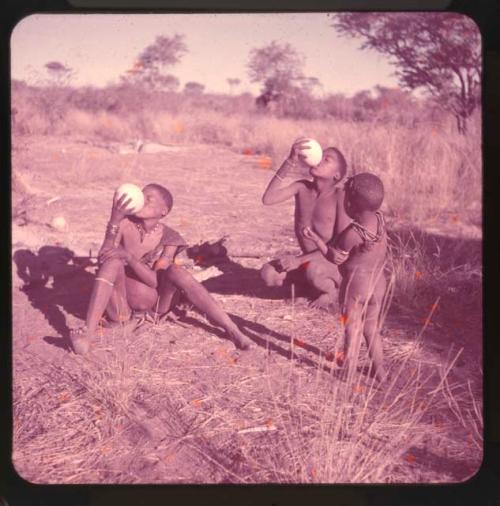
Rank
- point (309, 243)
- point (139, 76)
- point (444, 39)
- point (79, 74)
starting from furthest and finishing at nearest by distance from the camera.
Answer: point (139, 76) → point (79, 74) → point (309, 243) → point (444, 39)

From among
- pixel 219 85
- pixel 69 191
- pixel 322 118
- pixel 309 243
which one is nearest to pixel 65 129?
pixel 69 191

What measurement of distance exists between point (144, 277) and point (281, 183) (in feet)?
2.58

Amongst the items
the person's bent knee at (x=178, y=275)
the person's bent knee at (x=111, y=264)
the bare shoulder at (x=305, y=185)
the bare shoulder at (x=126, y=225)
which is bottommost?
the person's bent knee at (x=178, y=275)

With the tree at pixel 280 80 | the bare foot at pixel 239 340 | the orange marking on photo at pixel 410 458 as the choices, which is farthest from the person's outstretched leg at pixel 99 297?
the tree at pixel 280 80

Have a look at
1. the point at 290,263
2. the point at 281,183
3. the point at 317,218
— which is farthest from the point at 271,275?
the point at 281,183

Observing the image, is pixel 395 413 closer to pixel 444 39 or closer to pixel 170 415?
pixel 170 415

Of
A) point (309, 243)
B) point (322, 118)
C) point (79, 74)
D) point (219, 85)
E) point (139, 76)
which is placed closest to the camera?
point (309, 243)

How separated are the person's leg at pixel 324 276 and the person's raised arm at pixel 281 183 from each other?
358 mm

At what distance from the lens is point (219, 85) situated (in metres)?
4.75

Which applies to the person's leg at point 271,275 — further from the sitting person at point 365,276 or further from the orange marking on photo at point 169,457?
the orange marking on photo at point 169,457

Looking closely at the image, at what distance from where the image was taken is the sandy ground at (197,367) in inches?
108

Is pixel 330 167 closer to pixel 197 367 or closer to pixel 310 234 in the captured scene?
pixel 310 234

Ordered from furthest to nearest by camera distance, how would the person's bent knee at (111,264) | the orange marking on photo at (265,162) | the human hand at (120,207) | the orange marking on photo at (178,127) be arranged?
the orange marking on photo at (178,127)
the orange marking on photo at (265,162)
the person's bent knee at (111,264)
the human hand at (120,207)
